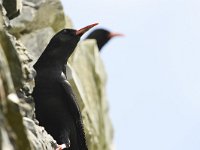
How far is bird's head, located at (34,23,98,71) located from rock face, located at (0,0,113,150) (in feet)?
1.24

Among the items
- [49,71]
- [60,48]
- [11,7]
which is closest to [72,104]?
[49,71]

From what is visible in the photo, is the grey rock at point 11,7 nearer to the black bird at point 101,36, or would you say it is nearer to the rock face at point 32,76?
the rock face at point 32,76

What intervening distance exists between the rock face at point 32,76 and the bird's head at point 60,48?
1.24 feet

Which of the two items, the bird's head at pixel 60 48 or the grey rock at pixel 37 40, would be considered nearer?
the bird's head at pixel 60 48

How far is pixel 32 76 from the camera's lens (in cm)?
764

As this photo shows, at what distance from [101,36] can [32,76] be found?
49.0 ft

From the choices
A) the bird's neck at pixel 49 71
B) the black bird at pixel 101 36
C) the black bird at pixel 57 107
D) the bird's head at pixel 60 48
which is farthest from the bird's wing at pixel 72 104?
the black bird at pixel 101 36

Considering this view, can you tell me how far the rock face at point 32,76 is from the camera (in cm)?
600

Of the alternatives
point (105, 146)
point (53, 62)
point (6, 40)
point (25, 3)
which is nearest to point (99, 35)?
Result: point (105, 146)

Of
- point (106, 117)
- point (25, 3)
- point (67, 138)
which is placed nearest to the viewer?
point (67, 138)

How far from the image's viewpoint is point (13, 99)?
5.95 m

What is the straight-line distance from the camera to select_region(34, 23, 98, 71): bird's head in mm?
11594

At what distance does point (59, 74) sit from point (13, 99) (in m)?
5.35

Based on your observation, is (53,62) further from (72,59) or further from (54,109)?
(72,59)
